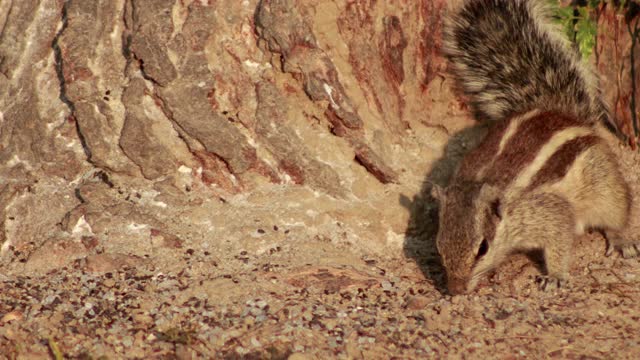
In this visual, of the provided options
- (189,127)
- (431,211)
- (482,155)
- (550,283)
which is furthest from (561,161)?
(189,127)

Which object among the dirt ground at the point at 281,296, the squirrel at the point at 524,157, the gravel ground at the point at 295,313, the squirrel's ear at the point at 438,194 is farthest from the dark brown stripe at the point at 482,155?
the gravel ground at the point at 295,313

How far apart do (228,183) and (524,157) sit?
184 cm

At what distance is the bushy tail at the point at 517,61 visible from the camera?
554 centimetres

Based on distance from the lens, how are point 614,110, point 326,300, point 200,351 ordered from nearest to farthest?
point 200,351 → point 326,300 → point 614,110

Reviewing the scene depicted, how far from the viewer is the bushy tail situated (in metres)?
5.54

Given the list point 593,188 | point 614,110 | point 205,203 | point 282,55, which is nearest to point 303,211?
point 205,203

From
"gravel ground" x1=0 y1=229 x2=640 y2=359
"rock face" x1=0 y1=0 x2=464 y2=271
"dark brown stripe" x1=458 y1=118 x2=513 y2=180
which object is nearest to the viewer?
"gravel ground" x1=0 y1=229 x2=640 y2=359

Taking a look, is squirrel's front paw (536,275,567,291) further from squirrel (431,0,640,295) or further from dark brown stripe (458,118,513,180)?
dark brown stripe (458,118,513,180)

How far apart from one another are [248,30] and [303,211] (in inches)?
46.2

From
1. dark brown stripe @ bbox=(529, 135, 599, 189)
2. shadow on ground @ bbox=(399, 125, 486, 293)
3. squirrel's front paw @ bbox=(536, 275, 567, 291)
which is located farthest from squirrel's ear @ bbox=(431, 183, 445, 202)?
squirrel's front paw @ bbox=(536, 275, 567, 291)

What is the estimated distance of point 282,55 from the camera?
16.4ft

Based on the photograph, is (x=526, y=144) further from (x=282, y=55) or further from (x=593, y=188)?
(x=282, y=55)

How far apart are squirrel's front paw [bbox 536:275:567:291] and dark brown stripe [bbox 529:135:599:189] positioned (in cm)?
56

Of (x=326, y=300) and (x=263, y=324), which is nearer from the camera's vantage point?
(x=263, y=324)
